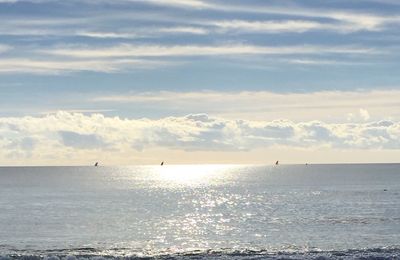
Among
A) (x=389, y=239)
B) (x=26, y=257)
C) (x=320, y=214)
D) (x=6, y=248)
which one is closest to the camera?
(x=26, y=257)

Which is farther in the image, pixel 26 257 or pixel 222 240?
pixel 222 240

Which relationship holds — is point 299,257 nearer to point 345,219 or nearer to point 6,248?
point 6,248

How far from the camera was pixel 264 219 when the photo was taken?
11006 centimetres

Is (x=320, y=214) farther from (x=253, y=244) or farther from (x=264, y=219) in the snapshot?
(x=253, y=244)

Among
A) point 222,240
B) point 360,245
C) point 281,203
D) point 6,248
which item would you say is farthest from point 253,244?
point 281,203

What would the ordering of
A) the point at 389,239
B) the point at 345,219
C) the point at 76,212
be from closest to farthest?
the point at 389,239 → the point at 345,219 → the point at 76,212

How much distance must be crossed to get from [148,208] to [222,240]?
2224 inches

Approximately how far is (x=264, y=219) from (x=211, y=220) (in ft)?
30.3

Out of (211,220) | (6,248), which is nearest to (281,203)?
(211,220)

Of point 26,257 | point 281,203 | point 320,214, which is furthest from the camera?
point 281,203

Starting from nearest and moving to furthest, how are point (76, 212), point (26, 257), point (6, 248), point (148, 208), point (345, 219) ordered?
point (26, 257), point (6, 248), point (345, 219), point (76, 212), point (148, 208)

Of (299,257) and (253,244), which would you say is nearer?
(299,257)

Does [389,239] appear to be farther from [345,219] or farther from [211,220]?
[211,220]

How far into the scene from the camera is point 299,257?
5588 cm
